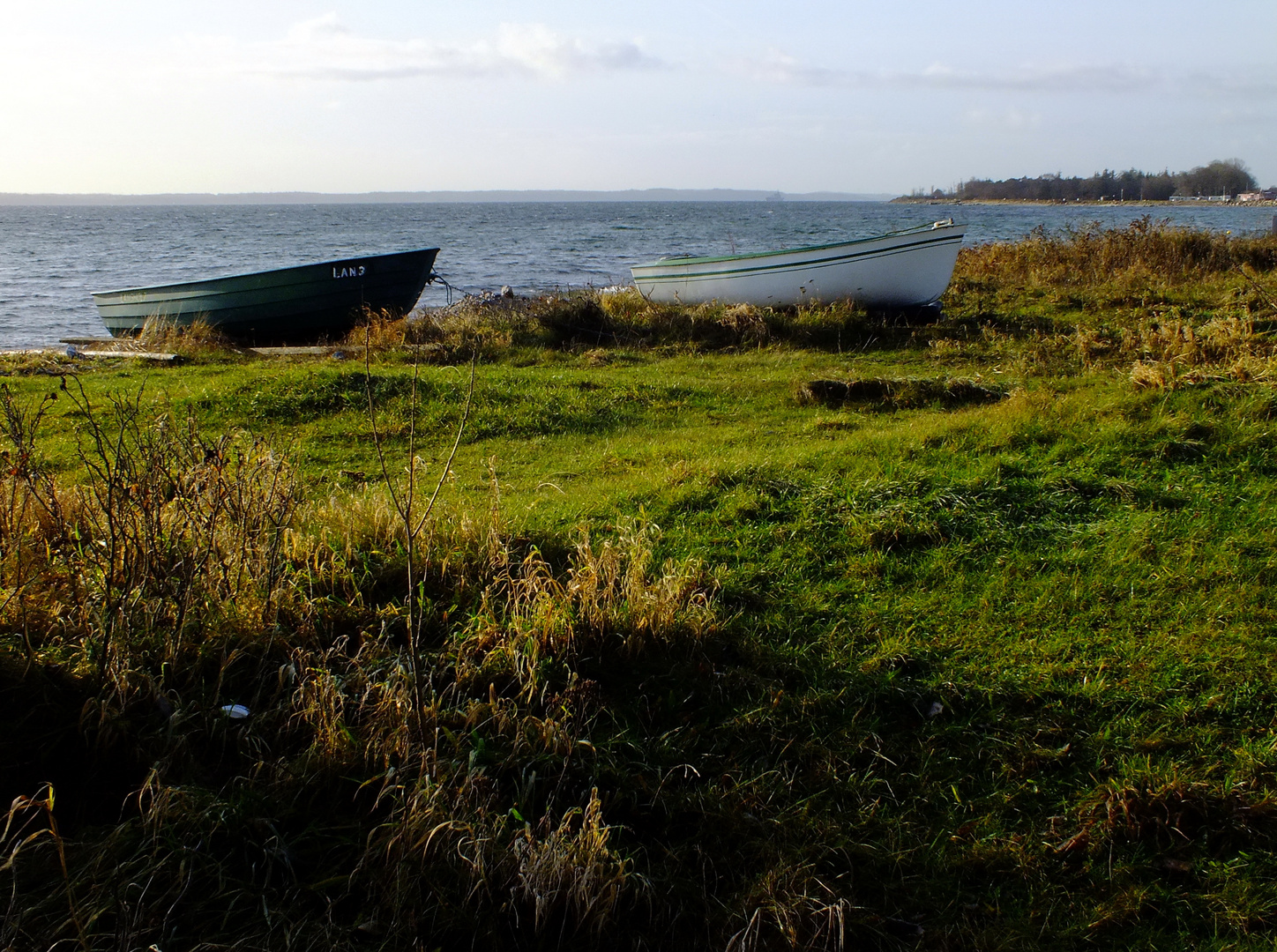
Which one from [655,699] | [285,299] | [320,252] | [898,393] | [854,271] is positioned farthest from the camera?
[320,252]

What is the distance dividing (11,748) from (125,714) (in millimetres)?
389

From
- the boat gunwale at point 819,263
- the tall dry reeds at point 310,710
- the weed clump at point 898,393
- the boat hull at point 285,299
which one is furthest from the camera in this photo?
the boat hull at point 285,299

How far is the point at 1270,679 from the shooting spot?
3922 millimetres

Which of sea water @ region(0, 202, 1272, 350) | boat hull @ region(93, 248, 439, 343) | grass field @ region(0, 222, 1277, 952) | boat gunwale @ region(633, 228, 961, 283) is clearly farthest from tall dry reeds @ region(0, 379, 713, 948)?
sea water @ region(0, 202, 1272, 350)

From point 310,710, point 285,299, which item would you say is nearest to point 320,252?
point 285,299

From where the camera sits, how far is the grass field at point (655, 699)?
278 centimetres

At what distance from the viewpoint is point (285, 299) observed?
16.5 m

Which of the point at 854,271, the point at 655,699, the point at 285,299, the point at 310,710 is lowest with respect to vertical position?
the point at 655,699

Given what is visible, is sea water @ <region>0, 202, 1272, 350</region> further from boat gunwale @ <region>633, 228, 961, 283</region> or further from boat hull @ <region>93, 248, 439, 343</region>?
boat hull @ <region>93, 248, 439, 343</region>

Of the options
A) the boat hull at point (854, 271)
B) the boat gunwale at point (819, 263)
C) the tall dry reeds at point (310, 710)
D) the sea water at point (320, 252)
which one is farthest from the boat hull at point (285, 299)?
the tall dry reeds at point (310, 710)

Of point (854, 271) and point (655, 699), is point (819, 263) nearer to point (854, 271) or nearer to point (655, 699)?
point (854, 271)

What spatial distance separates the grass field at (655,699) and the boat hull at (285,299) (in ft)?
35.4

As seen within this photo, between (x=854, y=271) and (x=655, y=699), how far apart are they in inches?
540

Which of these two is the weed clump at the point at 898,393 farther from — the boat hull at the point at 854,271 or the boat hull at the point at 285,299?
the boat hull at the point at 285,299
